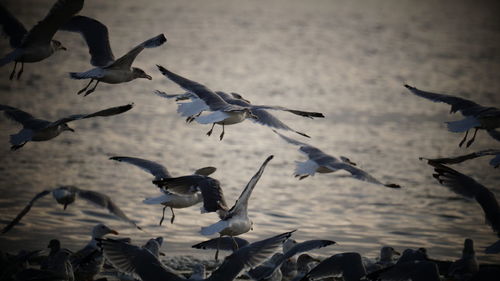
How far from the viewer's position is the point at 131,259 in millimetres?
7109

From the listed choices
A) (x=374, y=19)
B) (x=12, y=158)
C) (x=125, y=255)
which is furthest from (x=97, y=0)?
(x=125, y=255)

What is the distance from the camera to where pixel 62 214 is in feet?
38.6

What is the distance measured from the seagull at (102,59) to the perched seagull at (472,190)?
2.93 metres

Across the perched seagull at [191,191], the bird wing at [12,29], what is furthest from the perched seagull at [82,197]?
the bird wing at [12,29]

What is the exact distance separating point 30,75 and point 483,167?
519 inches

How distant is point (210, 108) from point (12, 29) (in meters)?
2.51

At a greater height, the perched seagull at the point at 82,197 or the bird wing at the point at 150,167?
the bird wing at the point at 150,167

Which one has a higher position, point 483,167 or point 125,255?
point 125,255

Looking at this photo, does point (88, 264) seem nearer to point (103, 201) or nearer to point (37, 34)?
point (103, 201)

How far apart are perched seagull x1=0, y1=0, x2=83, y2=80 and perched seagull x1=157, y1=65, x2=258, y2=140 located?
38.3 inches

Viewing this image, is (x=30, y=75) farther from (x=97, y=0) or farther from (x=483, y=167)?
(x=97, y=0)

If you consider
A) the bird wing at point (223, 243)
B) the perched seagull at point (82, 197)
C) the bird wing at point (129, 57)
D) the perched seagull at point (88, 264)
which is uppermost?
the bird wing at point (129, 57)

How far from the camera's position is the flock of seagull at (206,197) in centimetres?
711

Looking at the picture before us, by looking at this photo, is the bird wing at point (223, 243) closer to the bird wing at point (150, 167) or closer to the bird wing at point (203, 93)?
the bird wing at point (150, 167)
